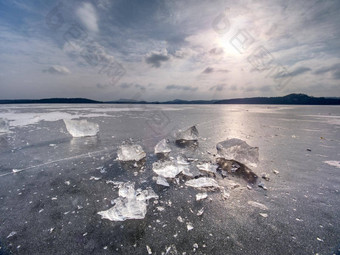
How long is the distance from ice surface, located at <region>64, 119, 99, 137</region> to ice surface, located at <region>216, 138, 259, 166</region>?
20.1 feet

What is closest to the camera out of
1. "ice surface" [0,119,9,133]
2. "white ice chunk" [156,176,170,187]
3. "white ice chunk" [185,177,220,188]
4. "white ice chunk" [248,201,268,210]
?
"white ice chunk" [248,201,268,210]

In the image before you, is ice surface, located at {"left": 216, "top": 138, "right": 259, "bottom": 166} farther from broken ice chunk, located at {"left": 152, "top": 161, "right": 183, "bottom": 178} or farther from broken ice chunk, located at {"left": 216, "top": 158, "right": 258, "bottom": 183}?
broken ice chunk, located at {"left": 152, "top": 161, "right": 183, "bottom": 178}

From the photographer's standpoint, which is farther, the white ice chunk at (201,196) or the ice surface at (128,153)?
the ice surface at (128,153)

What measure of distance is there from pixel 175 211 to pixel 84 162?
3.05 meters

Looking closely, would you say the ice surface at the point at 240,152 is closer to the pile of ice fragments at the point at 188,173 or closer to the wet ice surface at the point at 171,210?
the pile of ice fragments at the point at 188,173

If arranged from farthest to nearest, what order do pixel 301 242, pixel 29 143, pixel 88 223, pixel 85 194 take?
pixel 29 143 < pixel 85 194 < pixel 88 223 < pixel 301 242

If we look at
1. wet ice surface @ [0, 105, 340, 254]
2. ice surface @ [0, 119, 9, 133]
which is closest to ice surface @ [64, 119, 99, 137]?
wet ice surface @ [0, 105, 340, 254]

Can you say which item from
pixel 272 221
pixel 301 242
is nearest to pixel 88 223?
pixel 272 221

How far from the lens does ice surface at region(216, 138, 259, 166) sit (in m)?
3.95

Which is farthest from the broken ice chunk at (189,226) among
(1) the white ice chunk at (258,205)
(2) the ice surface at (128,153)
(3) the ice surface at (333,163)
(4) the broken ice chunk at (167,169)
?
(3) the ice surface at (333,163)

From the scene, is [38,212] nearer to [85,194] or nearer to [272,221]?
[85,194]

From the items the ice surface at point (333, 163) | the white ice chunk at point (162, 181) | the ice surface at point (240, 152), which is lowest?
the white ice chunk at point (162, 181)

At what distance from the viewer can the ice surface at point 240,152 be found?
3.95m

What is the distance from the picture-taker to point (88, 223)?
2.09m
